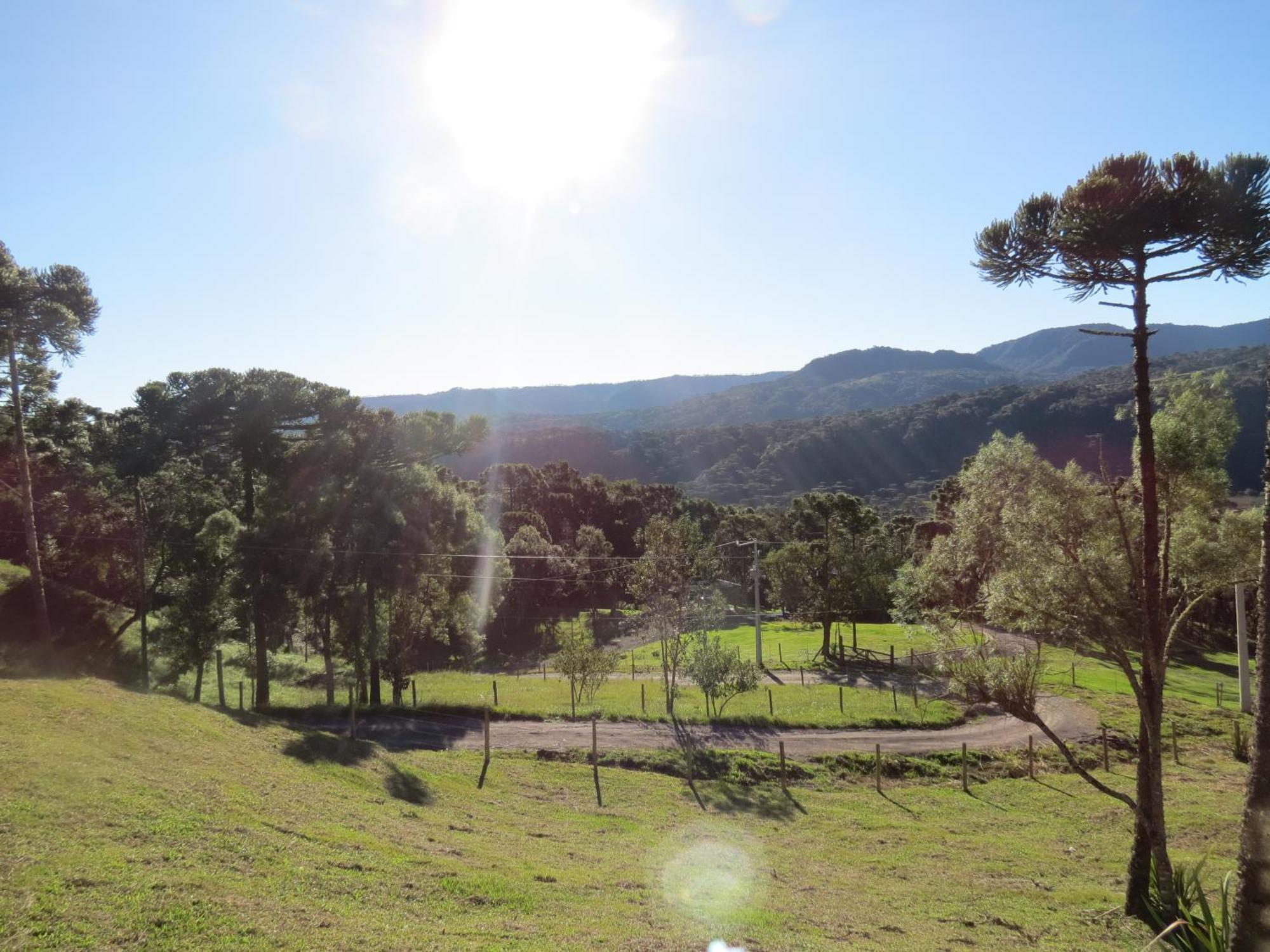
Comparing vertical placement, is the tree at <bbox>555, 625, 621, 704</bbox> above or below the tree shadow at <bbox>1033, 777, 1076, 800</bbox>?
above

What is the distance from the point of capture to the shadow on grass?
2025cm

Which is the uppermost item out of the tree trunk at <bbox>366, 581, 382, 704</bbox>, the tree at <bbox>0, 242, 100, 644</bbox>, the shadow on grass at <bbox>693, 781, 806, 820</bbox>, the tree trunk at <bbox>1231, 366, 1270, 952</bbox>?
the tree at <bbox>0, 242, 100, 644</bbox>

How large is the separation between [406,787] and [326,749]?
3238mm

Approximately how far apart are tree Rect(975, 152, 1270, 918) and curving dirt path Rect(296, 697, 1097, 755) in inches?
627

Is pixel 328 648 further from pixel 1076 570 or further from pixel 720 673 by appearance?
pixel 1076 570

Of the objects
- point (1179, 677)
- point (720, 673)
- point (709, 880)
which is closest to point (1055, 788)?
point (720, 673)

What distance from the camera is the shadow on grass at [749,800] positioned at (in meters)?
20.2

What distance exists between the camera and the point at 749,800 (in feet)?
70.3

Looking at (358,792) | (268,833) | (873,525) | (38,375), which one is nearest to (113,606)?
(38,375)

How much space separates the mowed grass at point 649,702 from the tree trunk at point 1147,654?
1954 cm

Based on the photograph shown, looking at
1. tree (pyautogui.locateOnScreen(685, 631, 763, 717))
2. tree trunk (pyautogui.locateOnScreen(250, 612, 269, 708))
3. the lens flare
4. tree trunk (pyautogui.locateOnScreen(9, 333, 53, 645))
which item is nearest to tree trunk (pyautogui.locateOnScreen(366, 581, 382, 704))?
tree trunk (pyautogui.locateOnScreen(250, 612, 269, 708))

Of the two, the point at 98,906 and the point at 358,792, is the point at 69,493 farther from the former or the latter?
the point at 98,906

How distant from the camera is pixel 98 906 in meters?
7.89

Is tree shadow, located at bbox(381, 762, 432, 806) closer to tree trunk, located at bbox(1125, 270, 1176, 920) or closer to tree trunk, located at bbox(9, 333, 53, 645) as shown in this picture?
tree trunk, located at bbox(9, 333, 53, 645)
